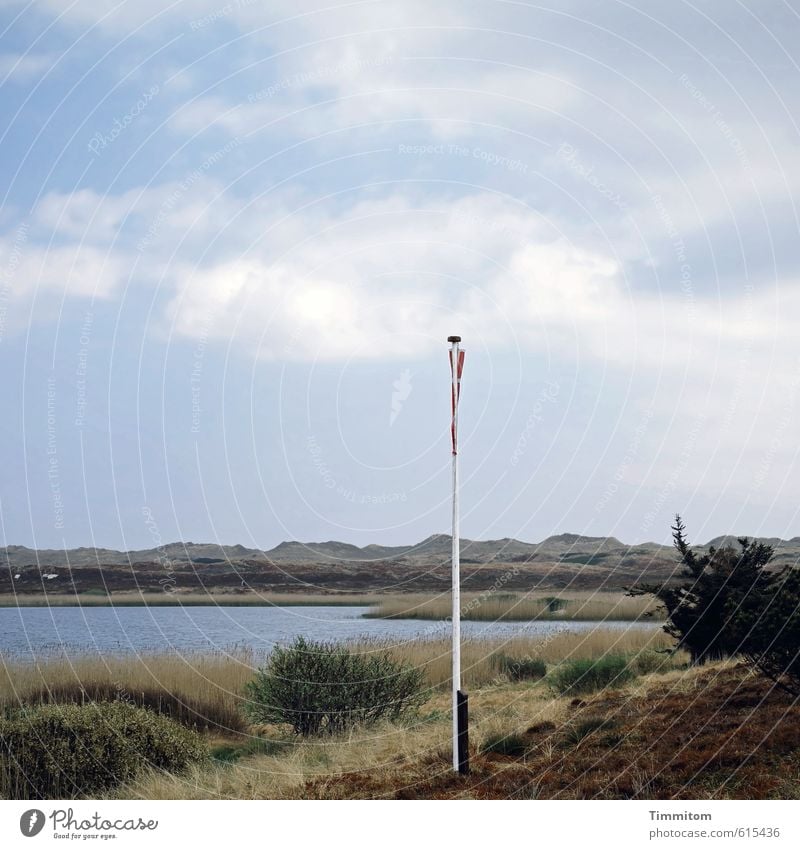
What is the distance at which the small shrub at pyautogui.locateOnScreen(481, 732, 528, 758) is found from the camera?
1259 cm

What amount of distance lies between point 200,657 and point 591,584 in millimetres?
32625

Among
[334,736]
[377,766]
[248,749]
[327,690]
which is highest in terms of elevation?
[327,690]

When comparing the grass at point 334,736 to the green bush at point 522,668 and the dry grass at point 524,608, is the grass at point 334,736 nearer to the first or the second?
the green bush at point 522,668

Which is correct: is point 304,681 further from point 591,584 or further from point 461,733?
point 591,584

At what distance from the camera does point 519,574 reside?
46.7 m

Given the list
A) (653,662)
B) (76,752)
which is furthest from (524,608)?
(76,752)

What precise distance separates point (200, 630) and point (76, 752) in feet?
46.5

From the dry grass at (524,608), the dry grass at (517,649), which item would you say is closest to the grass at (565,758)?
the dry grass at (517,649)

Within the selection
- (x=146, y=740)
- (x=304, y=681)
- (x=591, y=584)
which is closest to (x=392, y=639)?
(x=304, y=681)

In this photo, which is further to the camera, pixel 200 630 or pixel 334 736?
pixel 200 630

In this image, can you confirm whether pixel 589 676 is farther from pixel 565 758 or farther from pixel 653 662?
pixel 565 758

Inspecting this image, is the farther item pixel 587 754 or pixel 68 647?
pixel 68 647

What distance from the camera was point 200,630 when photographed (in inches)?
1048

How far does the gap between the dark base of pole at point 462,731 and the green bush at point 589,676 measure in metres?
5.22
